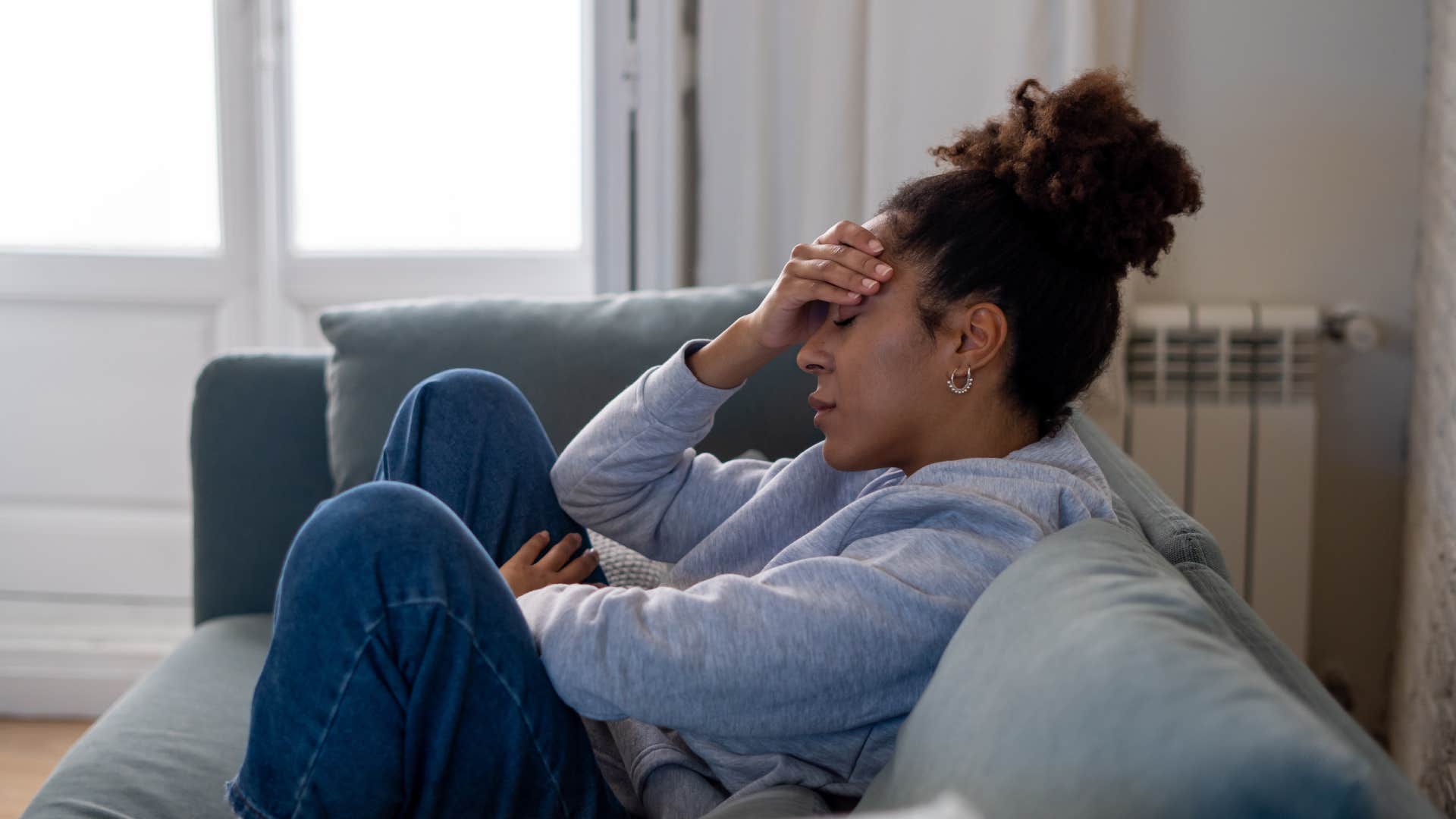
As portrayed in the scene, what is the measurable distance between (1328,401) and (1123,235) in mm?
1407

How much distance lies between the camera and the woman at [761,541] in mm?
948

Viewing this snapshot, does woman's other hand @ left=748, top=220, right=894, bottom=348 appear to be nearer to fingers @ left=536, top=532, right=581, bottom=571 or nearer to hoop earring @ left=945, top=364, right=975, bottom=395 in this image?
hoop earring @ left=945, top=364, right=975, bottom=395

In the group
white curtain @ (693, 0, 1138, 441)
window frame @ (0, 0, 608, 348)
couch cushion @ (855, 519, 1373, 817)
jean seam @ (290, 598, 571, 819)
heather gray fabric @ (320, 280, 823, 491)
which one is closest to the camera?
couch cushion @ (855, 519, 1373, 817)

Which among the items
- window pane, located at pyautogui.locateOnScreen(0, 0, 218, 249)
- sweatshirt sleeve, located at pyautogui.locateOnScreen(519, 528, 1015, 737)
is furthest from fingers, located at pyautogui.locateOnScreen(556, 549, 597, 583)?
window pane, located at pyautogui.locateOnScreen(0, 0, 218, 249)

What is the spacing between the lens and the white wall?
220cm

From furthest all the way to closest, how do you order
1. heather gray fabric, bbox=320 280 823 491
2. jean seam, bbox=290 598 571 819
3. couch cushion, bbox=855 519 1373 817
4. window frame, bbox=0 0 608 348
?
window frame, bbox=0 0 608 348, heather gray fabric, bbox=320 280 823 491, jean seam, bbox=290 598 571 819, couch cushion, bbox=855 519 1373 817

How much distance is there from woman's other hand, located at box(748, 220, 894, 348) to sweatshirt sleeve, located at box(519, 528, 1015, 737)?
29 centimetres

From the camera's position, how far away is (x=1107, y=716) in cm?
65

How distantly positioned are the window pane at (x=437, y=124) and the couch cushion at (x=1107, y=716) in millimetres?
1946

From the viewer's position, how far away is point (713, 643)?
95 centimetres

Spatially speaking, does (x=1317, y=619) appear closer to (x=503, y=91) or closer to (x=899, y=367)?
(x=899, y=367)

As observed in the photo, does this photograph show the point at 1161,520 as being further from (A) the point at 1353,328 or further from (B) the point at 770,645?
(A) the point at 1353,328

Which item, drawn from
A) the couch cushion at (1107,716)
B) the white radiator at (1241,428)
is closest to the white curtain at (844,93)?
the white radiator at (1241,428)

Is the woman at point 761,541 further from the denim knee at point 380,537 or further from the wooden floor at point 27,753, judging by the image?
the wooden floor at point 27,753
